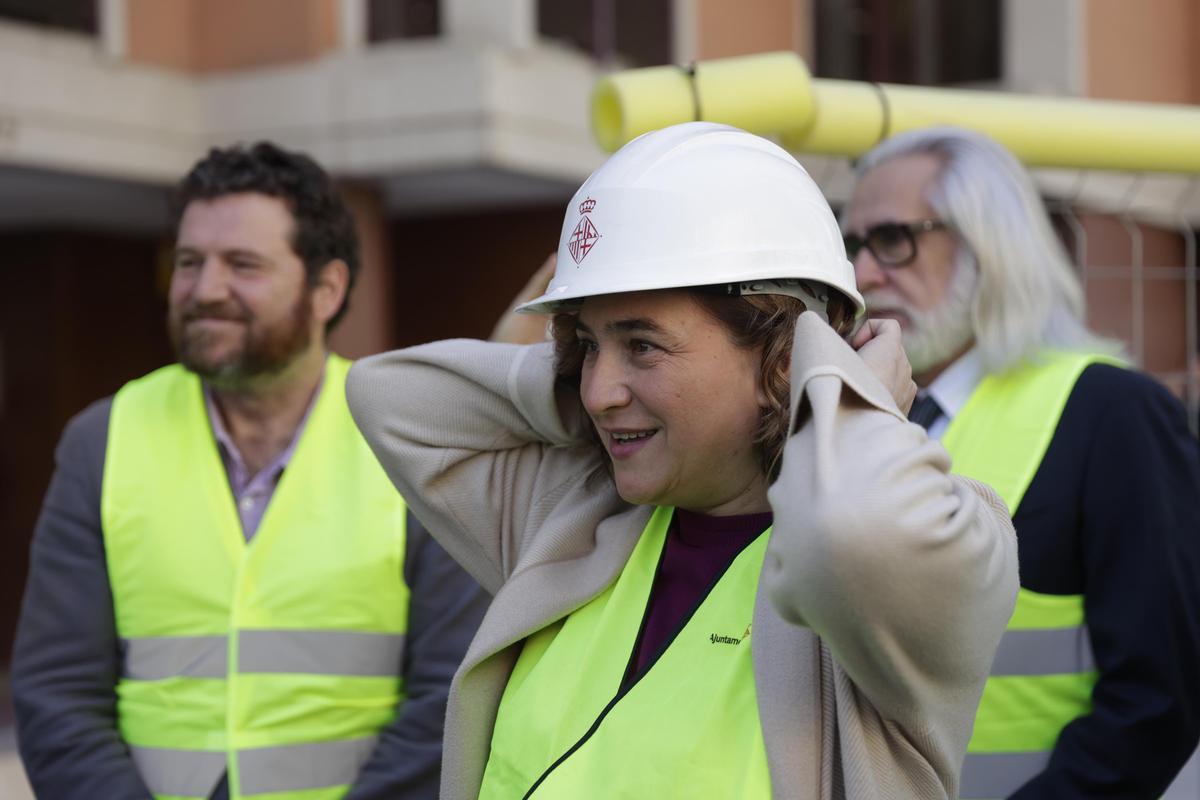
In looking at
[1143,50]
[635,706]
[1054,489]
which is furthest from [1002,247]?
[1143,50]

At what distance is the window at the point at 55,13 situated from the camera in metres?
8.23

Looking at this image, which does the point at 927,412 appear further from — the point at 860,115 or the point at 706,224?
the point at 706,224

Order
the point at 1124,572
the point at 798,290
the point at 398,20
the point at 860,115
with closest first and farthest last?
the point at 798,290 < the point at 1124,572 < the point at 860,115 < the point at 398,20

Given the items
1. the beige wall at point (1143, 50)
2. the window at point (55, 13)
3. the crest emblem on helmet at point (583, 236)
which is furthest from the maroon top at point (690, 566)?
the beige wall at point (1143, 50)

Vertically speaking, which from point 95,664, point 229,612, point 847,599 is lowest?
point 95,664

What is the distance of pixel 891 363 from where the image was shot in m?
1.78

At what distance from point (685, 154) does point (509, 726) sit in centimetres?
80

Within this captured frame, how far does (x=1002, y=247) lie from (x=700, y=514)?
1.11 m

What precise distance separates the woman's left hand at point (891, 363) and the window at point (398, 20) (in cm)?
781

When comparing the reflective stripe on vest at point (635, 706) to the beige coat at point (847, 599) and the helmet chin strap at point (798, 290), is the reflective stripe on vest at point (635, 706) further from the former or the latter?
the helmet chin strap at point (798, 290)

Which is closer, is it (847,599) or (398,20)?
(847,599)

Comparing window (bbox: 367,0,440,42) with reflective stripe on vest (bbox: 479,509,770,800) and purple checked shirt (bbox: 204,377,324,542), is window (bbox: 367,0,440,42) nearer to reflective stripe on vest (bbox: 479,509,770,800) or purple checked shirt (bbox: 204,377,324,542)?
purple checked shirt (bbox: 204,377,324,542)

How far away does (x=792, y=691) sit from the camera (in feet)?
5.46

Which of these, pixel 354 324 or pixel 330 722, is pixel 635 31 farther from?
pixel 330 722
